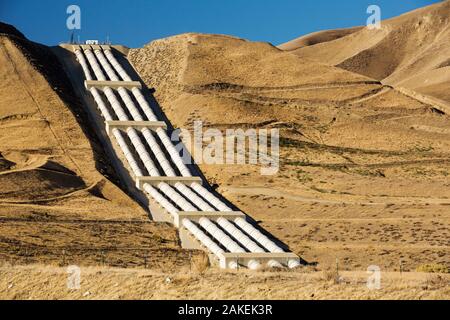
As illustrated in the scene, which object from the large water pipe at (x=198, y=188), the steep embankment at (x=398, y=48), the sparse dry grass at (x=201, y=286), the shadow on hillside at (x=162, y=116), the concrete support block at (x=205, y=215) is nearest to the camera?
the sparse dry grass at (x=201, y=286)

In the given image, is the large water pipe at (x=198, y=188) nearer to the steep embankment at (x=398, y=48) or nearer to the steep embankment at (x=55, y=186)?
the steep embankment at (x=55, y=186)

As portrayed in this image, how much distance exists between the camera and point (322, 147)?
2564 inches

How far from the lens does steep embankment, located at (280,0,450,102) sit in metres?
138

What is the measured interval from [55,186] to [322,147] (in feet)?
62.9

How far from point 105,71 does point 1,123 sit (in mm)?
13897

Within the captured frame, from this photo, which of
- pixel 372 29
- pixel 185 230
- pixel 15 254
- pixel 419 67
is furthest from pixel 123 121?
pixel 372 29

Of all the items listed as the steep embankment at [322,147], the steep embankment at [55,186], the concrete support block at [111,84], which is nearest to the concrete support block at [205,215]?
the steep embankment at [55,186]

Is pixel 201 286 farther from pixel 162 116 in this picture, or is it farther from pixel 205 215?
pixel 162 116

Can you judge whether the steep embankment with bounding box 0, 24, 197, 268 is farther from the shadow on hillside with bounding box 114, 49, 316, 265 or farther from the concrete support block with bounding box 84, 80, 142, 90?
the shadow on hillside with bounding box 114, 49, 316, 265

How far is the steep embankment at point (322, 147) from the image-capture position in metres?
46.4

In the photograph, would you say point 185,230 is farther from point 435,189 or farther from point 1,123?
point 1,123

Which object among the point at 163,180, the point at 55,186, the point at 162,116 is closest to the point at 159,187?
the point at 163,180

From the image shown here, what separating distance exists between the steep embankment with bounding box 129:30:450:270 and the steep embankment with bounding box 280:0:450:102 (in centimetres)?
5707

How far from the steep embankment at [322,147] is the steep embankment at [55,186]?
632 cm
